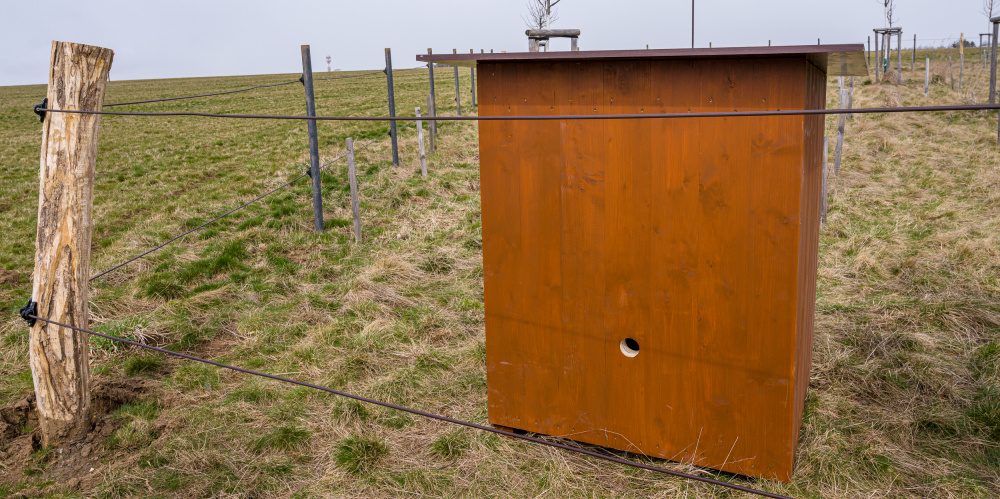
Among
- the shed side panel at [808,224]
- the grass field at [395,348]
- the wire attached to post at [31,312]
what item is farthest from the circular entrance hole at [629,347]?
the wire attached to post at [31,312]

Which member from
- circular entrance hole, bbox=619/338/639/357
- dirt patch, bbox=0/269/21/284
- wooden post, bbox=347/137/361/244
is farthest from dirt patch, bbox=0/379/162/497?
wooden post, bbox=347/137/361/244

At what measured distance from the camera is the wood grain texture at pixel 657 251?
3189mm

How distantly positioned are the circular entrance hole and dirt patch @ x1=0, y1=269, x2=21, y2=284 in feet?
23.0

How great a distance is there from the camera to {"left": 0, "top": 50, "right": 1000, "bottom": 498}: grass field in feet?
12.4

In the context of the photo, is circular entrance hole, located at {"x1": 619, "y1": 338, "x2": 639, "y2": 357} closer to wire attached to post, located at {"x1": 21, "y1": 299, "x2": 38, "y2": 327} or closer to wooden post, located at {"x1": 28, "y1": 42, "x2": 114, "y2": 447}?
wooden post, located at {"x1": 28, "y1": 42, "x2": 114, "y2": 447}

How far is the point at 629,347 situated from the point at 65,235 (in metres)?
3.35

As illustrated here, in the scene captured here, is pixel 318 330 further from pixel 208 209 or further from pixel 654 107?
pixel 208 209

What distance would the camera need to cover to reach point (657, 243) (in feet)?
11.3

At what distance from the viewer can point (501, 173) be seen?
3748 mm

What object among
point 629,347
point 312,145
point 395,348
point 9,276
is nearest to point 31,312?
point 395,348

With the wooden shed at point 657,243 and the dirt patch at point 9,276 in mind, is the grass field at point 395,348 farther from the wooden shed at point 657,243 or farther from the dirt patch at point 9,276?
the wooden shed at point 657,243

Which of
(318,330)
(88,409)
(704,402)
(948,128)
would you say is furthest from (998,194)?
(88,409)

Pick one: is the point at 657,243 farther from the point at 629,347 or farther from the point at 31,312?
the point at 31,312

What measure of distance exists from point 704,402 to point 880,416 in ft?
4.86
